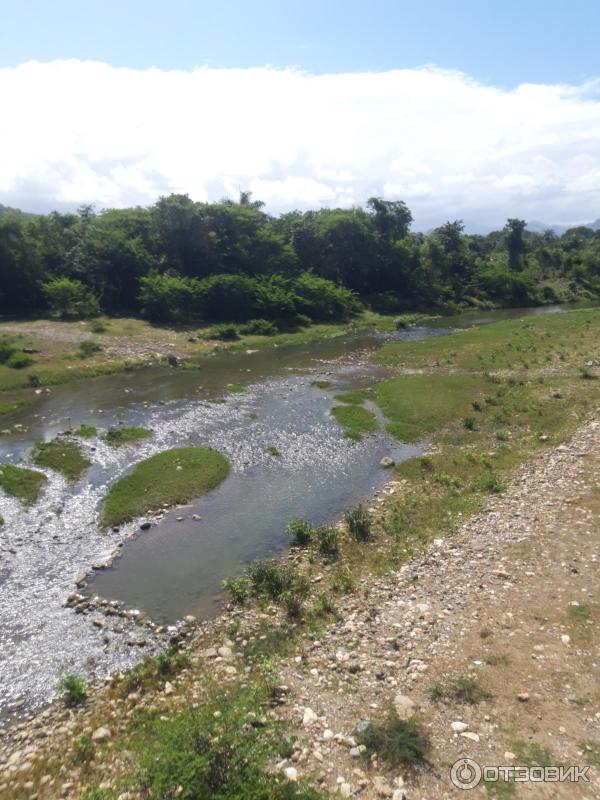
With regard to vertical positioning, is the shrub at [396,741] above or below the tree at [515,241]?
below

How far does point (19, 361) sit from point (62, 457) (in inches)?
826

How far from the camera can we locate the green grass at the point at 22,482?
74.9 ft

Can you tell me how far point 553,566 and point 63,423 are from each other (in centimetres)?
2792

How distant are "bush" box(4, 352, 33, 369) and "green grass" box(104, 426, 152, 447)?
700 inches

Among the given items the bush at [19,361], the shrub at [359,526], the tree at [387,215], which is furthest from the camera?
the tree at [387,215]

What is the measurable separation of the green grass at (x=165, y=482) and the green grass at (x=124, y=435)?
3.24 m

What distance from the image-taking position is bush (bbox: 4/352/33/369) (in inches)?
1702

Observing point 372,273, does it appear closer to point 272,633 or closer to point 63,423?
point 63,423

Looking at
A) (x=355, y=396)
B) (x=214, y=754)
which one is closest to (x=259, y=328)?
(x=355, y=396)

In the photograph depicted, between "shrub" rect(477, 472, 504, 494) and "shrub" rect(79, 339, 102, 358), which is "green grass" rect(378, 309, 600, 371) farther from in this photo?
"shrub" rect(79, 339, 102, 358)

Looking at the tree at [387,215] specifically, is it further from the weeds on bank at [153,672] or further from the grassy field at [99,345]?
the weeds on bank at [153,672]

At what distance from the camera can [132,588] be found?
16.9 m

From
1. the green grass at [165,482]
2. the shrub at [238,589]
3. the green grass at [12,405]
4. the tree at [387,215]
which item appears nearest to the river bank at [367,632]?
the shrub at [238,589]

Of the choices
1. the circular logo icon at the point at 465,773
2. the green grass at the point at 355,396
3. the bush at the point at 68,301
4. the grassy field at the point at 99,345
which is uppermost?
the bush at the point at 68,301
